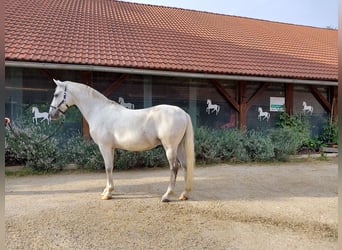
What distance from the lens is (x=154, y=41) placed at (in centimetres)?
891

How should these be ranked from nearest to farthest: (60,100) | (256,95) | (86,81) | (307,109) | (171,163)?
(171,163) < (60,100) < (86,81) < (256,95) < (307,109)

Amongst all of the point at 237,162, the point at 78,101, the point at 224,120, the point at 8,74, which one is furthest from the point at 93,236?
the point at 224,120

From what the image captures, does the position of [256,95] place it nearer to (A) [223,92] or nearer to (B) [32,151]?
(A) [223,92]

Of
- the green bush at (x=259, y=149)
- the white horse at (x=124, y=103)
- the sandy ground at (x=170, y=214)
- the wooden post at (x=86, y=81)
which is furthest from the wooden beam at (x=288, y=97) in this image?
the wooden post at (x=86, y=81)

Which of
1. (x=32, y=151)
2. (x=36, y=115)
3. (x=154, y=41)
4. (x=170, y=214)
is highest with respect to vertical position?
(x=154, y=41)

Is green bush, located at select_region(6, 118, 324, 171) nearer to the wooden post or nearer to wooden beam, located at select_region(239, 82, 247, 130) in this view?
the wooden post

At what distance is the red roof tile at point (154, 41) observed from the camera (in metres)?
7.08

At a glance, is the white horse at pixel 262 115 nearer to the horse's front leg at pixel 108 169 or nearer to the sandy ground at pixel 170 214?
the sandy ground at pixel 170 214

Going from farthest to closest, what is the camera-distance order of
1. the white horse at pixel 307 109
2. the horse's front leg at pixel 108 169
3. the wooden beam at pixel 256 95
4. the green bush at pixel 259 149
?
the white horse at pixel 307 109 → the wooden beam at pixel 256 95 → the green bush at pixel 259 149 → the horse's front leg at pixel 108 169

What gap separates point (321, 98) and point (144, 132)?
25.5 ft

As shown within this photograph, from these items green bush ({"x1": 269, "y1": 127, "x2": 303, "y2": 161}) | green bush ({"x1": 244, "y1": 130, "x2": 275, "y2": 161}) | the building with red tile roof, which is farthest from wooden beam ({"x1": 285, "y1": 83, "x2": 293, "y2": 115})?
green bush ({"x1": 244, "y1": 130, "x2": 275, "y2": 161})

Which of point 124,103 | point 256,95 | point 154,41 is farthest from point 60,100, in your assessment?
point 256,95

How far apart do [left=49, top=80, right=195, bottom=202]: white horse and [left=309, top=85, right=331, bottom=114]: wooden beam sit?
711 cm

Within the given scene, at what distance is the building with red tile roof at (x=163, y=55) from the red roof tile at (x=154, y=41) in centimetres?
3
